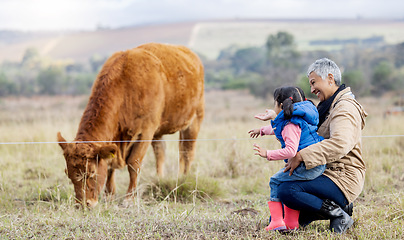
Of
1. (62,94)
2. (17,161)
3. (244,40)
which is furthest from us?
(244,40)

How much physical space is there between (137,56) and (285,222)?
349 centimetres

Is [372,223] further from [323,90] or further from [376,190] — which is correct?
[376,190]

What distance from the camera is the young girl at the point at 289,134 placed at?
355 cm

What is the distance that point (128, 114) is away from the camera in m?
6.14

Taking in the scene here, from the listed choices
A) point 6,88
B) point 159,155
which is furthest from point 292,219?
point 6,88

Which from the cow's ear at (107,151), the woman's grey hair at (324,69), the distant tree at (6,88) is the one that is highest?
the woman's grey hair at (324,69)

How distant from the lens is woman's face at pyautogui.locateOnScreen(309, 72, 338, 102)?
Answer: 3.89m

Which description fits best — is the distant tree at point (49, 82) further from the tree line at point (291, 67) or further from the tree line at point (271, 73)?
the tree line at point (291, 67)

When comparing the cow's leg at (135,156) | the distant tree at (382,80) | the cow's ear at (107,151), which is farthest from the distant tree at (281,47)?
the cow's ear at (107,151)

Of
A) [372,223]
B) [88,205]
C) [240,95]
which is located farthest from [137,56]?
[240,95]

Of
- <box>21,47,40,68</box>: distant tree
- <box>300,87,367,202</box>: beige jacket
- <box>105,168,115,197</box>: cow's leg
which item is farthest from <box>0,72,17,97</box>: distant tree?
<box>300,87,367,202</box>: beige jacket

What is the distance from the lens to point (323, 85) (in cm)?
390

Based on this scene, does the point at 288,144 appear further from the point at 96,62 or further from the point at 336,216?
the point at 96,62

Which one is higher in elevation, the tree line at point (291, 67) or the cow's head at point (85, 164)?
the cow's head at point (85, 164)
